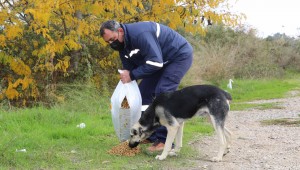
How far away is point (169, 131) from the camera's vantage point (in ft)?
18.6

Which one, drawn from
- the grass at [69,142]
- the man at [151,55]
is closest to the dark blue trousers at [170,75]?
the man at [151,55]

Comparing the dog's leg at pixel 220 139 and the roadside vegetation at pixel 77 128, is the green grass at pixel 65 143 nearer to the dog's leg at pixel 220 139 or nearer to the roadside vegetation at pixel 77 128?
the roadside vegetation at pixel 77 128

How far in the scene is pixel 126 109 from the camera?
239 inches

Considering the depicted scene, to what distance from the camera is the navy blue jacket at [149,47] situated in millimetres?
5582

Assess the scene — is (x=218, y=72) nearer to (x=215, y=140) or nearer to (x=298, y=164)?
(x=215, y=140)

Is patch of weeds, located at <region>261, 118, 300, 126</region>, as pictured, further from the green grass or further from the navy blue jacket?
the navy blue jacket

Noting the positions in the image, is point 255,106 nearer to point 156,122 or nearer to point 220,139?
point 220,139

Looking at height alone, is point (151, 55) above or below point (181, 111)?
above

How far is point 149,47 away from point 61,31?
6285 mm

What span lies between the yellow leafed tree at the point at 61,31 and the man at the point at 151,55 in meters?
4.22

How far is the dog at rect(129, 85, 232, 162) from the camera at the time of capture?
557 cm

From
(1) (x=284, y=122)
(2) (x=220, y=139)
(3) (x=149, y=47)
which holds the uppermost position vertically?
(3) (x=149, y=47)

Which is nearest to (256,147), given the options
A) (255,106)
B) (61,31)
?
(255,106)

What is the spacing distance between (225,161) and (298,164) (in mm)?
908
